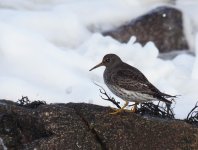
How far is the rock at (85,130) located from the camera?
609cm

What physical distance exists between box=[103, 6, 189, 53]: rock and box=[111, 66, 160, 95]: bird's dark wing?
7430mm

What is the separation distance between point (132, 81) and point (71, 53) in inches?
273

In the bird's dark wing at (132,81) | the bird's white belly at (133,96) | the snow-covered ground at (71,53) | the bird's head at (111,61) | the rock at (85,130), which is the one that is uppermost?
the snow-covered ground at (71,53)

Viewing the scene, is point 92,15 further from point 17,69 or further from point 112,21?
point 17,69

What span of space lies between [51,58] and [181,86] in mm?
2318

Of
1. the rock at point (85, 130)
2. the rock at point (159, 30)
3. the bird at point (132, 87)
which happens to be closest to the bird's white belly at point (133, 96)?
the bird at point (132, 87)

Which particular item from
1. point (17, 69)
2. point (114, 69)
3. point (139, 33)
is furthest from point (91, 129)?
point (139, 33)

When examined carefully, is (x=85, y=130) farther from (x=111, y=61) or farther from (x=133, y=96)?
(x=111, y=61)

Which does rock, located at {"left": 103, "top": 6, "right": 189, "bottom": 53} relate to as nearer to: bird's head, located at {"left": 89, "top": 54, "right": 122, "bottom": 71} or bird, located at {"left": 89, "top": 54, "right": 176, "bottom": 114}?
bird's head, located at {"left": 89, "top": 54, "right": 122, "bottom": 71}

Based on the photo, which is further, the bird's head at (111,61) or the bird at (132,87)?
the bird's head at (111,61)

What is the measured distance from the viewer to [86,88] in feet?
39.8

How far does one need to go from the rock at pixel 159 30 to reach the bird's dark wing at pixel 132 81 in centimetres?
743

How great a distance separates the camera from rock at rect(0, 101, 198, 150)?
609cm

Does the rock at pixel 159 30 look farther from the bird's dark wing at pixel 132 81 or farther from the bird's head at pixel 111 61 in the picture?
the bird's dark wing at pixel 132 81
